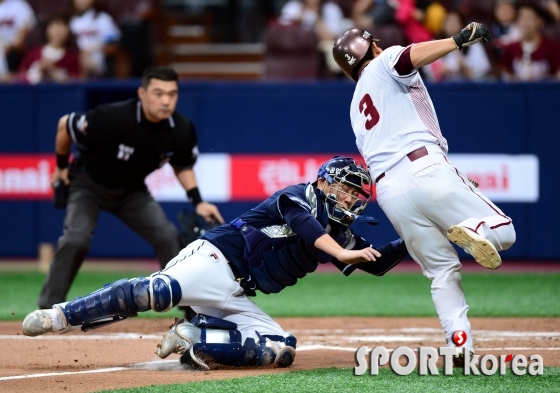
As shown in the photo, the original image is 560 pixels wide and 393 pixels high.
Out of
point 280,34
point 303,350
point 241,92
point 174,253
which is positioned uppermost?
point 280,34

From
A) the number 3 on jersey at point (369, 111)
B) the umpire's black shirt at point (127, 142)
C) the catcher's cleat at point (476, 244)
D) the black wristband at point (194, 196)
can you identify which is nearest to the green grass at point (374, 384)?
the catcher's cleat at point (476, 244)

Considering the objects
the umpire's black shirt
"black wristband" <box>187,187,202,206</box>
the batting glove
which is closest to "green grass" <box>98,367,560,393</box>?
the batting glove

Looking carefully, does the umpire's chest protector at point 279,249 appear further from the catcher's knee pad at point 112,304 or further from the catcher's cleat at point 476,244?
the catcher's cleat at point 476,244

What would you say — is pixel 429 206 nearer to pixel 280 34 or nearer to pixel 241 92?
pixel 241 92

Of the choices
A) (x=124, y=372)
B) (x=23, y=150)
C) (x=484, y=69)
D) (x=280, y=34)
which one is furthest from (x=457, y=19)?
(x=124, y=372)

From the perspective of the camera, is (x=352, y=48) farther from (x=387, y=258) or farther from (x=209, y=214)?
(x=209, y=214)

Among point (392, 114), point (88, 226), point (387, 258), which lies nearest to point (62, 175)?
point (88, 226)
